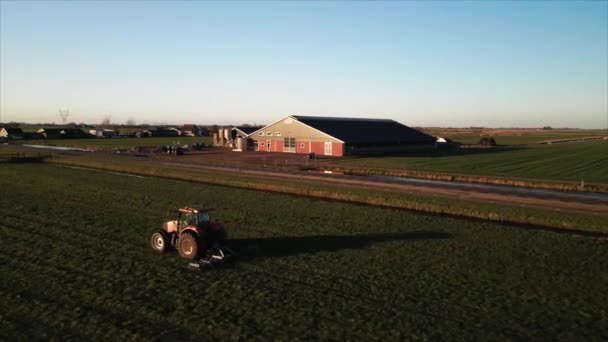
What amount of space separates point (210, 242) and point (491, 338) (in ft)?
35.8

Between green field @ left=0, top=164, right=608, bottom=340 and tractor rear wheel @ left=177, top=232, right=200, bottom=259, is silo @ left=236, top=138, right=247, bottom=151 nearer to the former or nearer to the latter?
green field @ left=0, top=164, right=608, bottom=340

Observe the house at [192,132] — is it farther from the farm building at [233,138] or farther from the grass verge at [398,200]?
the grass verge at [398,200]

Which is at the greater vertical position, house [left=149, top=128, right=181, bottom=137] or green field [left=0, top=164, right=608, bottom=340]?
house [left=149, top=128, right=181, bottom=137]

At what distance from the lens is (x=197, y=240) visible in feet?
58.2

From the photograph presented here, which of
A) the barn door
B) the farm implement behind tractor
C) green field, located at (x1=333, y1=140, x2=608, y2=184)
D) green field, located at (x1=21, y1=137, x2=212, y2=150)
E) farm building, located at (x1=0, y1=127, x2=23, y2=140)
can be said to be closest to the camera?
the farm implement behind tractor

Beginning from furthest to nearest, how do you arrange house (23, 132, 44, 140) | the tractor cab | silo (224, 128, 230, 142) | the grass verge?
house (23, 132, 44, 140)
silo (224, 128, 230, 142)
the grass verge
the tractor cab

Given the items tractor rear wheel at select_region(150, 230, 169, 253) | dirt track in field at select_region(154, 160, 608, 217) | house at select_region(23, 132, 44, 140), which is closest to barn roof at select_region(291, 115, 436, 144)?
dirt track in field at select_region(154, 160, 608, 217)

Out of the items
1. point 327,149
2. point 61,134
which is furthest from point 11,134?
point 327,149

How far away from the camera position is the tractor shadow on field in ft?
63.8

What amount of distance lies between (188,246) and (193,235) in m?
0.59

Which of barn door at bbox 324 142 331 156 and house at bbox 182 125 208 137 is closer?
barn door at bbox 324 142 331 156

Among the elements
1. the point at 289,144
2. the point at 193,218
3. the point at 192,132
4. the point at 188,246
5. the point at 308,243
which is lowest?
the point at 308,243

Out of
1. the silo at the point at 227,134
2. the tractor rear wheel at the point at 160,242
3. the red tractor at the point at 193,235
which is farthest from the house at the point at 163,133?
the red tractor at the point at 193,235

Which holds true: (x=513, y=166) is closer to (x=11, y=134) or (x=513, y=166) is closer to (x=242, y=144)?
(x=242, y=144)
